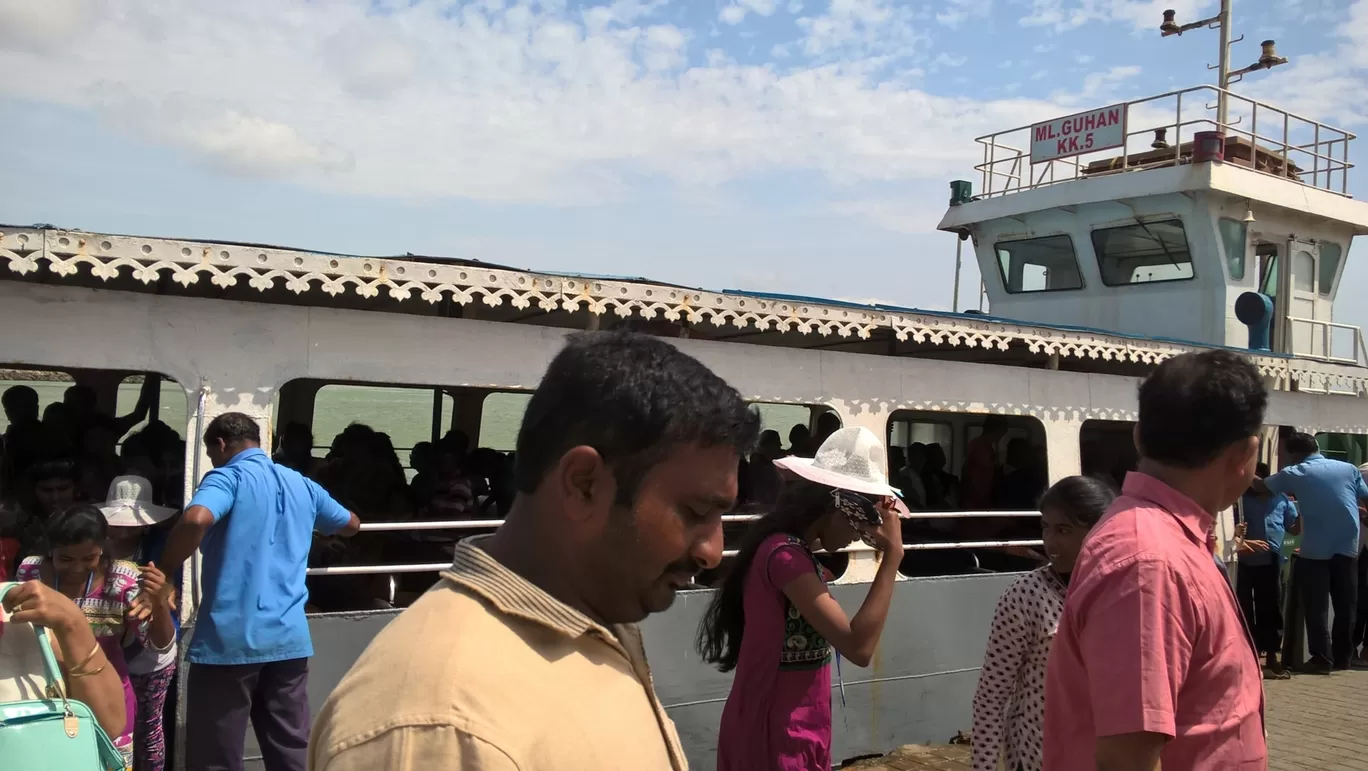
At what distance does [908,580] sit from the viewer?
609cm

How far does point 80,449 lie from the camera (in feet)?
19.0

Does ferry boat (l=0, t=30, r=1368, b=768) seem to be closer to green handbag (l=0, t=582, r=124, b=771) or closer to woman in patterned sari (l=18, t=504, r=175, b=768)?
woman in patterned sari (l=18, t=504, r=175, b=768)

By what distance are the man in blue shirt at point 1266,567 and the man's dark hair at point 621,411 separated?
8.13 metres

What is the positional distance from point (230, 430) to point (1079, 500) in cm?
324

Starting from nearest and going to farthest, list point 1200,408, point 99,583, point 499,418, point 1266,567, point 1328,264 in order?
point 1200,408, point 99,583, point 1266,567, point 499,418, point 1328,264

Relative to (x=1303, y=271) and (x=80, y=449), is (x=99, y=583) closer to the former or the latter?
(x=80, y=449)

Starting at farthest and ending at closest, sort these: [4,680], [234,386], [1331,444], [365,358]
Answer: [1331,444] → [365,358] → [234,386] → [4,680]

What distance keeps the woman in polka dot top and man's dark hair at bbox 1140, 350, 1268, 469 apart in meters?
0.76

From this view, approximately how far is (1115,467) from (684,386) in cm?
964

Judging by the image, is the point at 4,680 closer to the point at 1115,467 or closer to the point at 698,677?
the point at 698,677

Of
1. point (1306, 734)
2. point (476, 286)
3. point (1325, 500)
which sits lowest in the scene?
point (1306, 734)

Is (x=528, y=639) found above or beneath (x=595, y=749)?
above

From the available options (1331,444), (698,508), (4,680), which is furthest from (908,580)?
(1331,444)

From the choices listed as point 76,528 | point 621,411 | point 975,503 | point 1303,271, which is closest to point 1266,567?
point 975,503
